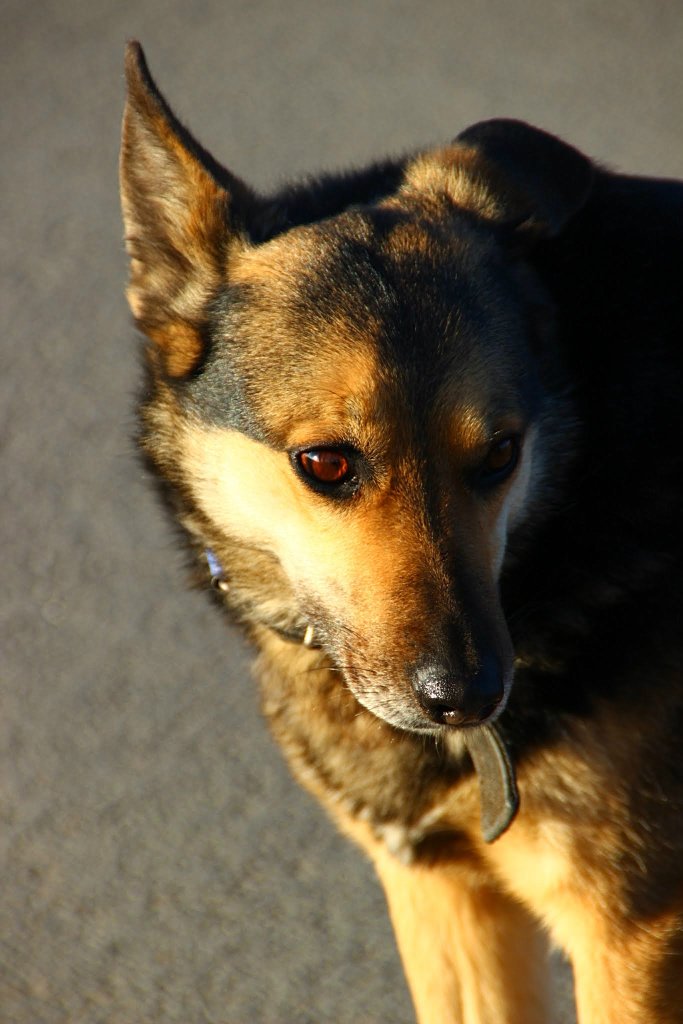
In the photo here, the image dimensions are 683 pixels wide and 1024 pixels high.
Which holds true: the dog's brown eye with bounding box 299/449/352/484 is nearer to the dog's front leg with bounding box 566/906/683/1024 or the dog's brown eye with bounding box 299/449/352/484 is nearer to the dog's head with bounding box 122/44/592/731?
the dog's head with bounding box 122/44/592/731

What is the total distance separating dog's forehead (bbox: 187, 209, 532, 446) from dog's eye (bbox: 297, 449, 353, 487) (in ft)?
0.09

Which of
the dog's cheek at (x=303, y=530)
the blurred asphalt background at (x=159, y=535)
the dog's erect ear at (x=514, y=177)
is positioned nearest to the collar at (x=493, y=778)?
the dog's cheek at (x=303, y=530)

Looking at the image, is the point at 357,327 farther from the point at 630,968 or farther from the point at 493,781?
the point at 630,968

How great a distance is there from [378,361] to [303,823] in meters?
1.38

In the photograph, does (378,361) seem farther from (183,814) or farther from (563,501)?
(183,814)

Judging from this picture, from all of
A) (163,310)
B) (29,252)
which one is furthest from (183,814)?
(29,252)

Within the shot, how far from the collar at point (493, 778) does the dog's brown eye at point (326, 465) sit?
0.45 m

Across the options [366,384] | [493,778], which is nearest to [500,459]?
[366,384]

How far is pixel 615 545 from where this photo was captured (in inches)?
82.0

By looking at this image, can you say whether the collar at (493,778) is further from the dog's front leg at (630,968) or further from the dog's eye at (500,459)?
the dog's eye at (500,459)

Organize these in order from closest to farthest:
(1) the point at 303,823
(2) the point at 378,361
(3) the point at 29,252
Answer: (2) the point at 378,361 < (1) the point at 303,823 < (3) the point at 29,252

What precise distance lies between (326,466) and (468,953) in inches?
43.6

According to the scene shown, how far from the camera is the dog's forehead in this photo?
1897 millimetres

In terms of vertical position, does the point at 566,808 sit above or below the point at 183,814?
above
